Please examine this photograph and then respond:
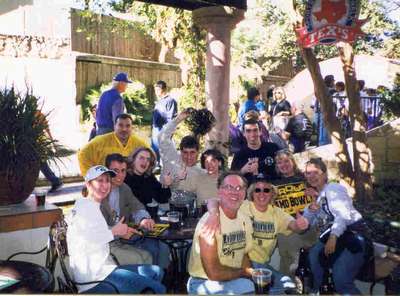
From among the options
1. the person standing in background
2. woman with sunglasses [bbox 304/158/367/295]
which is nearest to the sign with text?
woman with sunglasses [bbox 304/158/367/295]

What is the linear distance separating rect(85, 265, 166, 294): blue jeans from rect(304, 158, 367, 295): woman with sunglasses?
108 cm

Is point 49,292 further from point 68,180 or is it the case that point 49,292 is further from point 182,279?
point 68,180

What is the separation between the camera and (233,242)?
2.96m

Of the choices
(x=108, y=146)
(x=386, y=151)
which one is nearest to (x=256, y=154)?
(x=108, y=146)

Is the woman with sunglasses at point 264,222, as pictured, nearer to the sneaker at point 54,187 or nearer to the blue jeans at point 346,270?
the blue jeans at point 346,270

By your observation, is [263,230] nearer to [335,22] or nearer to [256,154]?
[256,154]

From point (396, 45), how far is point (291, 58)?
4.68m

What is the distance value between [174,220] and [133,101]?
9465 mm

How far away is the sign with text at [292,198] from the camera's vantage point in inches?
154

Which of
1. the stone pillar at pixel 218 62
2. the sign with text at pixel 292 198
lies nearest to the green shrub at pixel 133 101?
the stone pillar at pixel 218 62

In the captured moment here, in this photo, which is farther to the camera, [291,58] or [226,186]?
[291,58]

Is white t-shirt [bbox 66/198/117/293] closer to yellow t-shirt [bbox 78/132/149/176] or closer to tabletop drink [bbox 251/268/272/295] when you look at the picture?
tabletop drink [bbox 251/268/272/295]

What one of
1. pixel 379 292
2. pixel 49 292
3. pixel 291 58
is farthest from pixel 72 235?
pixel 291 58

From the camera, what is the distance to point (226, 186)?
301 centimetres
